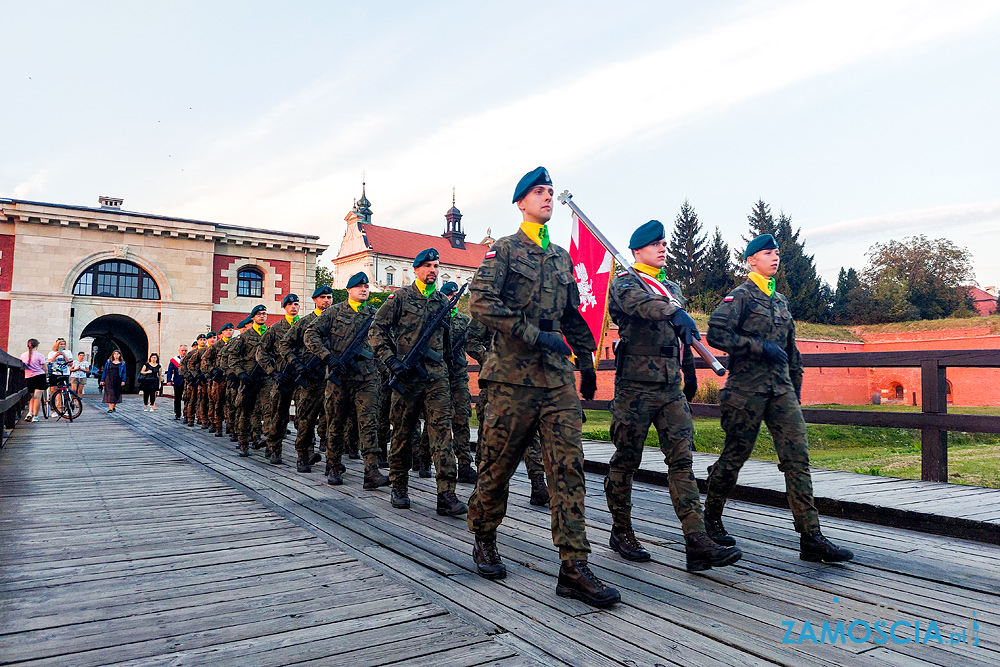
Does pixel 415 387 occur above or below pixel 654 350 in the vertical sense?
below

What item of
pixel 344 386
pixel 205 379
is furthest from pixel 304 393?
pixel 205 379

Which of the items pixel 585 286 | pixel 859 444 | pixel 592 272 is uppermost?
pixel 592 272

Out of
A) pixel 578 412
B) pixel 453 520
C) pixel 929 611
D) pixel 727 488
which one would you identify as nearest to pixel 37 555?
pixel 453 520

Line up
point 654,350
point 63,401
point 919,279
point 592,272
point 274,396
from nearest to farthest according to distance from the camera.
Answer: point 654,350 < point 592,272 < point 274,396 < point 63,401 < point 919,279

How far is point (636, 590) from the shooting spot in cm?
369

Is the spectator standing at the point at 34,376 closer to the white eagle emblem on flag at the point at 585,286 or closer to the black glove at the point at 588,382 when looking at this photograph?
the white eagle emblem on flag at the point at 585,286

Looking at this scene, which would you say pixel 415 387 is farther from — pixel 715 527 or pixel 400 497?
pixel 715 527

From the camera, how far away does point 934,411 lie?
6316 mm

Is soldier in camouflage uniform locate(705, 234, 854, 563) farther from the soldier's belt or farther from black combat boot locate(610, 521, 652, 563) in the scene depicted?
black combat boot locate(610, 521, 652, 563)

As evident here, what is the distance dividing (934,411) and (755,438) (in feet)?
9.27

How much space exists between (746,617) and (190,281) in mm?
34235

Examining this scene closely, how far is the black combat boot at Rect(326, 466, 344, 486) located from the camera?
741 cm

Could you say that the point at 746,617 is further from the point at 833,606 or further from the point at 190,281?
the point at 190,281

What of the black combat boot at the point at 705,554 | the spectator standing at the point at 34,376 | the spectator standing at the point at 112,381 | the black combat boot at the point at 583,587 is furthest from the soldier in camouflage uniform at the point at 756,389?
the spectator standing at the point at 112,381
